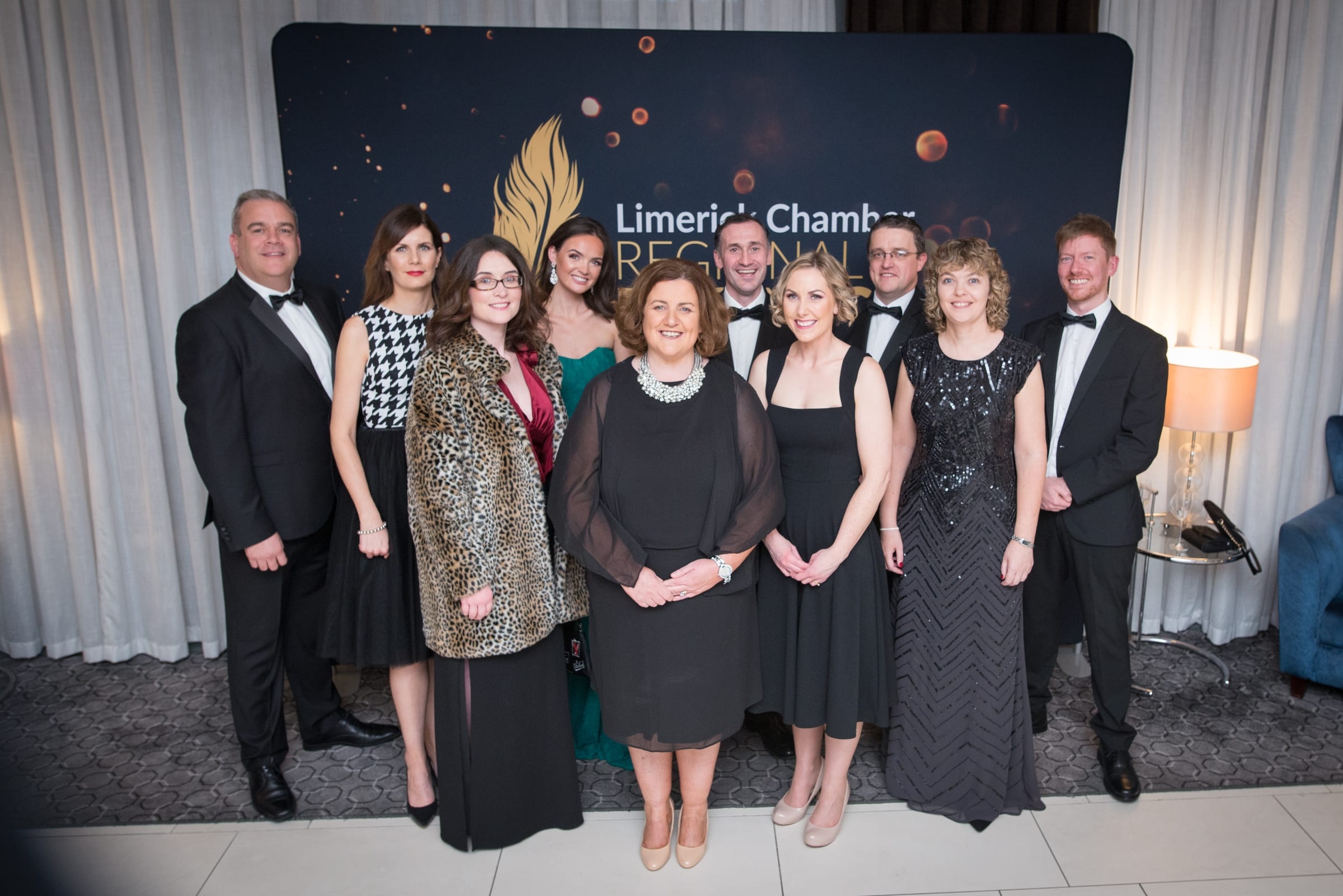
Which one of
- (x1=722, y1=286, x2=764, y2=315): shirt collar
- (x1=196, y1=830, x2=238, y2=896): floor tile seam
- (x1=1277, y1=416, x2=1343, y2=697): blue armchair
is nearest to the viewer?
(x1=196, y1=830, x2=238, y2=896): floor tile seam

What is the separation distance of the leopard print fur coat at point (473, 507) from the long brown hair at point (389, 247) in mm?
372

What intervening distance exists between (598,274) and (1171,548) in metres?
2.59

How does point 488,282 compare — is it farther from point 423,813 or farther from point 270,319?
point 423,813

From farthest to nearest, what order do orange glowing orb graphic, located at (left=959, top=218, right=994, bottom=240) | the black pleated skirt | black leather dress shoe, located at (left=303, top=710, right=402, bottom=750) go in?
orange glowing orb graphic, located at (left=959, top=218, right=994, bottom=240) < black leather dress shoe, located at (left=303, top=710, right=402, bottom=750) < the black pleated skirt

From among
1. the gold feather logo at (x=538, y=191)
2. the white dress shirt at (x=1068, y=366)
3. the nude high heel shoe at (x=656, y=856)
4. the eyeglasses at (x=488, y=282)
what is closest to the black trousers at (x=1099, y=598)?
the white dress shirt at (x=1068, y=366)

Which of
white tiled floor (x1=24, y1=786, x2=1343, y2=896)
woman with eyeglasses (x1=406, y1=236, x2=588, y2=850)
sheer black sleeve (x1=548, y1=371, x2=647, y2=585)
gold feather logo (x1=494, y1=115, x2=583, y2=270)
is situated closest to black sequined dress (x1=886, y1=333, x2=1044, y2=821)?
white tiled floor (x1=24, y1=786, x2=1343, y2=896)

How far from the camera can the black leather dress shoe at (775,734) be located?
3268 mm

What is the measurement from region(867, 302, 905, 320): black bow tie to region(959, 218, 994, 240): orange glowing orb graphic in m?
A: 0.73

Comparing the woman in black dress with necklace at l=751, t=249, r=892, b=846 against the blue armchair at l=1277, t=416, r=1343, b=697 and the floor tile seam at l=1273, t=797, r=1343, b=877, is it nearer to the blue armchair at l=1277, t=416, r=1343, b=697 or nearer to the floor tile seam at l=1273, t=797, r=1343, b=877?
the floor tile seam at l=1273, t=797, r=1343, b=877

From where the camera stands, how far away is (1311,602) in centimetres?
353

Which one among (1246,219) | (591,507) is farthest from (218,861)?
(1246,219)

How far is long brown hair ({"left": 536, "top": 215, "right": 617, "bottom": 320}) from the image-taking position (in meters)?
2.99

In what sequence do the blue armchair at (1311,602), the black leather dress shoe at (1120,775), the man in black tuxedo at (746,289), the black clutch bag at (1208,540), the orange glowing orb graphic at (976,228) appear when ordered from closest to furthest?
the black leather dress shoe at (1120,775) < the man in black tuxedo at (746,289) < the blue armchair at (1311,602) < the black clutch bag at (1208,540) < the orange glowing orb graphic at (976,228)

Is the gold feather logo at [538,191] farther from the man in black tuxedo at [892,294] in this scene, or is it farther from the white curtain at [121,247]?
the man in black tuxedo at [892,294]
